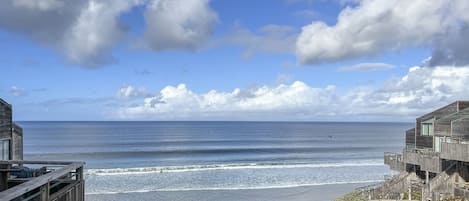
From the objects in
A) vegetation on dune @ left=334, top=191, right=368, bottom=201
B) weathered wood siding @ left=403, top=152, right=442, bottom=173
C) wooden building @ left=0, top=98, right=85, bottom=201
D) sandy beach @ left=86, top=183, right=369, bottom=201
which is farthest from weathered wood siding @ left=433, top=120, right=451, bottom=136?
wooden building @ left=0, top=98, right=85, bottom=201

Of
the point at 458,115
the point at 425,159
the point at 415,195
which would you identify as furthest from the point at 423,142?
the point at 425,159

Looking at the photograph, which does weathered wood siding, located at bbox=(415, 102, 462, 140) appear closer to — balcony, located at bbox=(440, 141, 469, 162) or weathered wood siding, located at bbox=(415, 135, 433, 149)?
weathered wood siding, located at bbox=(415, 135, 433, 149)

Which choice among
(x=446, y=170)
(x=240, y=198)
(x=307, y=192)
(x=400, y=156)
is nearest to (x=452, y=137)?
(x=446, y=170)

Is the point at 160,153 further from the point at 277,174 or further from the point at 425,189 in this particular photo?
the point at 425,189

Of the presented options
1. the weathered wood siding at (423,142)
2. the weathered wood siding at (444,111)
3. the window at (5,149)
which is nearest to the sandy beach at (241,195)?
the weathered wood siding at (423,142)

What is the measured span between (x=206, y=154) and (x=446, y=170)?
4989 cm

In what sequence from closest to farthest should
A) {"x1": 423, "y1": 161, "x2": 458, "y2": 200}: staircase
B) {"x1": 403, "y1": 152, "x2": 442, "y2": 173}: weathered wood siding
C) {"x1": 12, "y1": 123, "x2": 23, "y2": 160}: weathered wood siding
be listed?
{"x1": 12, "y1": 123, "x2": 23, "y2": 160}: weathered wood siding → {"x1": 423, "y1": 161, "x2": 458, "y2": 200}: staircase → {"x1": 403, "y1": 152, "x2": 442, "y2": 173}: weathered wood siding

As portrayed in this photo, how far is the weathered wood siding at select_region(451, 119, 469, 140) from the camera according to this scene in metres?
25.5

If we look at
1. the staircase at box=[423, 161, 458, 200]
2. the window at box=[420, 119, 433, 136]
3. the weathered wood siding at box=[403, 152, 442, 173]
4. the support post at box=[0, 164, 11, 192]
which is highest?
the window at box=[420, 119, 433, 136]

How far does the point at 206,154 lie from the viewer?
237 feet

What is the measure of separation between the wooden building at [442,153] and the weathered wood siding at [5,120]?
19766 mm

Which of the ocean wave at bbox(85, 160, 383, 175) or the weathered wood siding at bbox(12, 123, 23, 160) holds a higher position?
the weathered wood siding at bbox(12, 123, 23, 160)

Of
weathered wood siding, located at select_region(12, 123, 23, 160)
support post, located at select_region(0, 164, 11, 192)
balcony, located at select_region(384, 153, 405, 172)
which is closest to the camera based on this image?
support post, located at select_region(0, 164, 11, 192)

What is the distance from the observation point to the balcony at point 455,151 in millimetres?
22312
